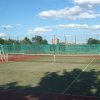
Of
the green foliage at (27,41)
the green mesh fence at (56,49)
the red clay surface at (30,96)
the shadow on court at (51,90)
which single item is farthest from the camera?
the green foliage at (27,41)

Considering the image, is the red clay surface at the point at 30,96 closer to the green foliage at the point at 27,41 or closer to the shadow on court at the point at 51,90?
the shadow on court at the point at 51,90

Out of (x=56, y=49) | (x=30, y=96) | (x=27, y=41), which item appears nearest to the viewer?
(x=30, y=96)

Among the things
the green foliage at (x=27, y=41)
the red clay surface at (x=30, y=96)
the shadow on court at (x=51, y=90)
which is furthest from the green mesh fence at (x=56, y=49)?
the red clay surface at (x=30, y=96)

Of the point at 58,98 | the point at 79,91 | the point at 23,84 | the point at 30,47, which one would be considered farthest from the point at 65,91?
the point at 30,47

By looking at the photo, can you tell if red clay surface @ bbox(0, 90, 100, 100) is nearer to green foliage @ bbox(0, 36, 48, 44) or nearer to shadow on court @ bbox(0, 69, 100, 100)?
shadow on court @ bbox(0, 69, 100, 100)

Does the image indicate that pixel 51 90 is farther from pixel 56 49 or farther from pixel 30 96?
pixel 56 49

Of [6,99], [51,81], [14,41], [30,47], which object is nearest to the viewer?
[6,99]

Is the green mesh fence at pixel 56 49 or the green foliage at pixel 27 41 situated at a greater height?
the green foliage at pixel 27 41

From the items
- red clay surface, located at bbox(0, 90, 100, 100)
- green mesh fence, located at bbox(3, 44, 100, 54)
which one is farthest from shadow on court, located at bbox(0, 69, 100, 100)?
green mesh fence, located at bbox(3, 44, 100, 54)

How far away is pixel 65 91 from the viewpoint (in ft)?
37.9

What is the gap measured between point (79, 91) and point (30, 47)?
34.0 m

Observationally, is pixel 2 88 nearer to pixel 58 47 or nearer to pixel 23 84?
A: pixel 23 84

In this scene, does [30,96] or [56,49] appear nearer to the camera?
[30,96]

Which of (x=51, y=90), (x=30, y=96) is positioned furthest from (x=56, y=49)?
(x=30, y=96)
